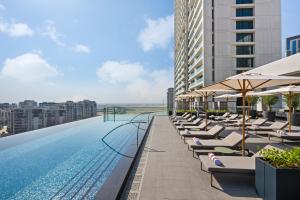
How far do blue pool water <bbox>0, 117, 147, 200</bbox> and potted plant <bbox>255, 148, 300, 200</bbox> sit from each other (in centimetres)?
298

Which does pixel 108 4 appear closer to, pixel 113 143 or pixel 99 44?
pixel 99 44

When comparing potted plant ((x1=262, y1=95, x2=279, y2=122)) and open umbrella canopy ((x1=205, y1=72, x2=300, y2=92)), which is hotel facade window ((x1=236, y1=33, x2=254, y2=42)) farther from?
open umbrella canopy ((x1=205, y1=72, x2=300, y2=92))

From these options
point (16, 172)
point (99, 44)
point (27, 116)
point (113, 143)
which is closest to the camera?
point (16, 172)

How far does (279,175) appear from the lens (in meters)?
3.53

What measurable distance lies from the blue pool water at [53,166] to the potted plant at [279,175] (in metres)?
2.98

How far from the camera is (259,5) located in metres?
41.3

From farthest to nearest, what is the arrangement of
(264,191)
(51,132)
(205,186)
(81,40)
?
(81,40), (51,132), (205,186), (264,191)

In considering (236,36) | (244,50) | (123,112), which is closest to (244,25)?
(236,36)

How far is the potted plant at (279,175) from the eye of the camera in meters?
3.51

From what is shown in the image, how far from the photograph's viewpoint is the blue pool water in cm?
536

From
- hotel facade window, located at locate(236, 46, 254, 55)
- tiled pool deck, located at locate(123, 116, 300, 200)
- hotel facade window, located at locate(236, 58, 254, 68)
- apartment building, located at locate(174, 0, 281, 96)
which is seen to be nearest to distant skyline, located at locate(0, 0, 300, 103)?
apartment building, located at locate(174, 0, 281, 96)

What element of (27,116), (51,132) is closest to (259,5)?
(51,132)

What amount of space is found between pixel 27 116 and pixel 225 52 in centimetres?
5566

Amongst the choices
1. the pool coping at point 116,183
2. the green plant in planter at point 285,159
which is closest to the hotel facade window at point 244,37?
the pool coping at point 116,183
